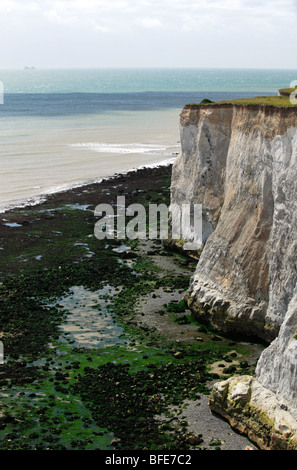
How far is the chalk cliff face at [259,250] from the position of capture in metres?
19.0

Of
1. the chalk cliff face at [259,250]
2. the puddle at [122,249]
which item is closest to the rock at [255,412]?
the chalk cliff face at [259,250]

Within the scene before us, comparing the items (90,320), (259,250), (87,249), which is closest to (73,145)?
(87,249)

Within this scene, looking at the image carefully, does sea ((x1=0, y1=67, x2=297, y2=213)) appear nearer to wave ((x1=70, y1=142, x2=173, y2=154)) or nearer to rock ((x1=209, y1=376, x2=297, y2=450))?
wave ((x1=70, y1=142, x2=173, y2=154))

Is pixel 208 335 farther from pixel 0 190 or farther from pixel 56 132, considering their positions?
pixel 56 132

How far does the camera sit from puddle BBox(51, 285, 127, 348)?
1027 inches

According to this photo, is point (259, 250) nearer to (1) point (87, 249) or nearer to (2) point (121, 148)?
(1) point (87, 249)

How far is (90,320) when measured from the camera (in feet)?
92.3

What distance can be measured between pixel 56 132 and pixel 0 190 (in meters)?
42.0

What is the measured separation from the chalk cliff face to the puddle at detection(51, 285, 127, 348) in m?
4.08

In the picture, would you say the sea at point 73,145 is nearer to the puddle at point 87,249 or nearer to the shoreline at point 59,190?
the shoreline at point 59,190

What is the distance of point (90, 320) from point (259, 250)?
28.0 ft

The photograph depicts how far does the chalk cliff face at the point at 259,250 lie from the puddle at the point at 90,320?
4.08 metres

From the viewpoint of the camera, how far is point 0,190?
57156 mm

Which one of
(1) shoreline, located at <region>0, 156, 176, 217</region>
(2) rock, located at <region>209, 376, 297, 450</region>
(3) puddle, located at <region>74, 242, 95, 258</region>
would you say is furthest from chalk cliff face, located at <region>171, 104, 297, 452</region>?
(1) shoreline, located at <region>0, 156, 176, 217</region>
